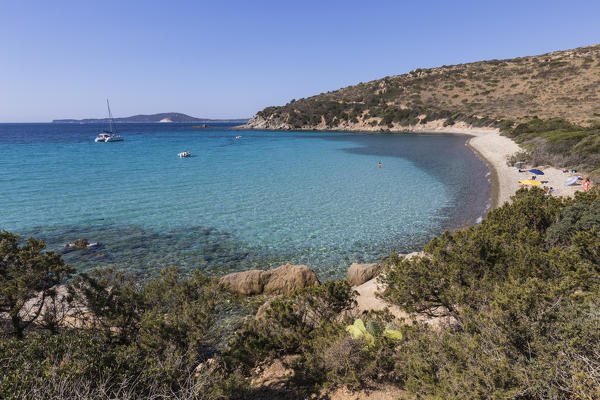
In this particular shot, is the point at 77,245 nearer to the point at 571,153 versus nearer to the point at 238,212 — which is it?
the point at 238,212

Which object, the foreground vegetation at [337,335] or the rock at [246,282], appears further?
the rock at [246,282]

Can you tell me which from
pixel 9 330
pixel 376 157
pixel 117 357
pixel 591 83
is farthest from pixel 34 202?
pixel 591 83

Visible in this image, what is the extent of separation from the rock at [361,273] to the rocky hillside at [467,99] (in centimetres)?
6132

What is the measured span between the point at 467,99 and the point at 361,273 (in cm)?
9872

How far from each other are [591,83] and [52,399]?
102056 mm

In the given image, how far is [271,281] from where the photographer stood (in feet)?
34.1

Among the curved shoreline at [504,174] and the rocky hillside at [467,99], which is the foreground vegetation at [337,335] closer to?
the curved shoreline at [504,174]

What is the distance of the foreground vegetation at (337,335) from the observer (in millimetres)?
3719

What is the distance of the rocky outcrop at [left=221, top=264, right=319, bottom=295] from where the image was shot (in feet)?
33.2

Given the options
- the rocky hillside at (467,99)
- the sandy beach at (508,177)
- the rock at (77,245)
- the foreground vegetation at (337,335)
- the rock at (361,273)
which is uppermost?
the rocky hillside at (467,99)

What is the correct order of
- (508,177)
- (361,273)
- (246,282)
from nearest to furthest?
(246,282)
(361,273)
(508,177)

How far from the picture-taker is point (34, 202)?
65.8ft

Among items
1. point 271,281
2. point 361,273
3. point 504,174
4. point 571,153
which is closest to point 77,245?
point 271,281

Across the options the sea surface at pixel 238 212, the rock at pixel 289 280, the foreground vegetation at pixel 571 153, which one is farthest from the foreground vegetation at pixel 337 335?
the foreground vegetation at pixel 571 153
